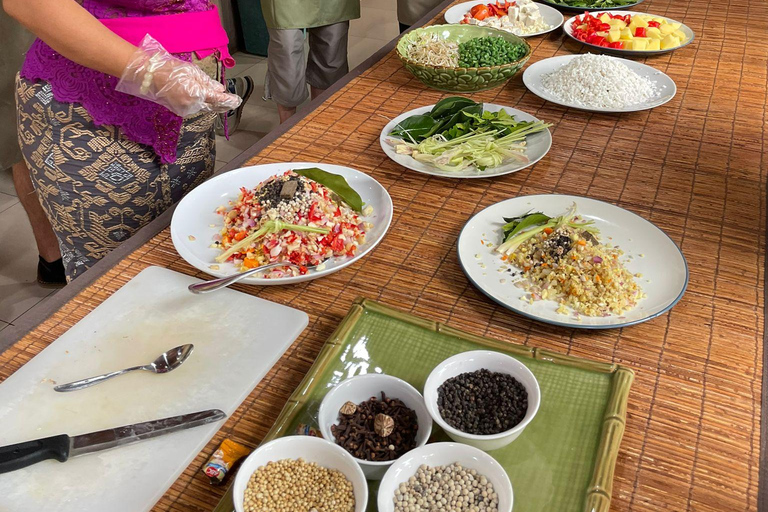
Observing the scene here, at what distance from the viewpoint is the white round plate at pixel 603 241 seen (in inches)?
42.6

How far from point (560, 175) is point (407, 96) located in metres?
0.59

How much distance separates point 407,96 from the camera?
74.0 inches

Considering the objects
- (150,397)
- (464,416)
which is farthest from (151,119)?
(464,416)

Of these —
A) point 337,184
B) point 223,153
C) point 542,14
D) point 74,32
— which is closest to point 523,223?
point 337,184

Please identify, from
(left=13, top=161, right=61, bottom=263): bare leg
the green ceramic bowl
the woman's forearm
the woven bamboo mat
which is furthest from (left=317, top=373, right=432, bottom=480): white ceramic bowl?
(left=13, top=161, right=61, bottom=263): bare leg

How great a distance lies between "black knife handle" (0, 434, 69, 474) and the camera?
81 centimetres

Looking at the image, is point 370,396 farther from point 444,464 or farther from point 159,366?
point 159,366

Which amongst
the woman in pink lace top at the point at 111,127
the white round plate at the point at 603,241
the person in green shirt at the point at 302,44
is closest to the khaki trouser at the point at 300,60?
the person in green shirt at the point at 302,44

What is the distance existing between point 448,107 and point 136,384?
1.09 meters

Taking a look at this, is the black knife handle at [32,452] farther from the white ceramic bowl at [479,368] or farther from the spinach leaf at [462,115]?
the spinach leaf at [462,115]

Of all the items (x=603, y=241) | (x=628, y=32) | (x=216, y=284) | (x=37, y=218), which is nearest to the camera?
(x=216, y=284)

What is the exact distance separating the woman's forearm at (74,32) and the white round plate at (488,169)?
2.11 ft

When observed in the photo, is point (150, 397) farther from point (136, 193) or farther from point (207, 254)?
point (136, 193)

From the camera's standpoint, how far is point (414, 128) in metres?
1.63
